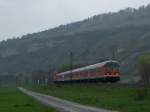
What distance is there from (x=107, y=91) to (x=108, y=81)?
13424 millimetres

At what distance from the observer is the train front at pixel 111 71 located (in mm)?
80569

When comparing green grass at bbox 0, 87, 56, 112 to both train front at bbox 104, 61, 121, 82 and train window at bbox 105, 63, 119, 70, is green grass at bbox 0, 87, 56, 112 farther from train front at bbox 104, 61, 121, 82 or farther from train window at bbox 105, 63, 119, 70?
train window at bbox 105, 63, 119, 70

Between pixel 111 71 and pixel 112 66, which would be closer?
pixel 111 71

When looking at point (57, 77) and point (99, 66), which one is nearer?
point (99, 66)

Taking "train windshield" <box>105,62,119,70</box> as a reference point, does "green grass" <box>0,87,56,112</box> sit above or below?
below

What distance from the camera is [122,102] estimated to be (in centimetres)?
5291

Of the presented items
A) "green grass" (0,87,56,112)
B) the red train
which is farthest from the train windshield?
"green grass" (0,87,56,112)

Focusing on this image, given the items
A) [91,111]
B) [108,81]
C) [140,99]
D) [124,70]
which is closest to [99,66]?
[108,81]

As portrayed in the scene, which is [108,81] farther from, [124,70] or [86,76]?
[124,70]

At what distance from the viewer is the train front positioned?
80.6 meters

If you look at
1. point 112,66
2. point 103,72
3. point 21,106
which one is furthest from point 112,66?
point 21,106

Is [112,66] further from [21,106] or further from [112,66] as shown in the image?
[21,106]

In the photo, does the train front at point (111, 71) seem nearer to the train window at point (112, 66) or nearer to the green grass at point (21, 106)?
the train window at point (112, 66)

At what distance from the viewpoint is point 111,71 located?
80.7 meters
